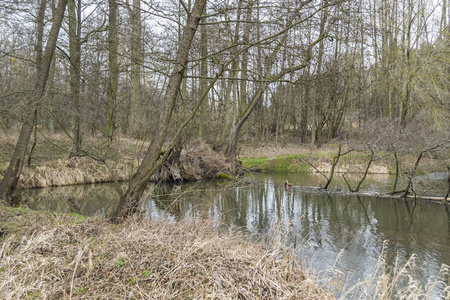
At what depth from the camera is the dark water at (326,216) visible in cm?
584

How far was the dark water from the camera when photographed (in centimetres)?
584

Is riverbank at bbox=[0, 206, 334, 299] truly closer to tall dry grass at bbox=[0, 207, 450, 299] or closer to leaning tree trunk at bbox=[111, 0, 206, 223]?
tall dry grass at bbox=[0, 207, 450, 299]

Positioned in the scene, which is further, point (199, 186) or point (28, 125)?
point (199, 186)

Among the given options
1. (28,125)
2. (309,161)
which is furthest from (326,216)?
(309,161)

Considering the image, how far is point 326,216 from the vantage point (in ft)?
29.7

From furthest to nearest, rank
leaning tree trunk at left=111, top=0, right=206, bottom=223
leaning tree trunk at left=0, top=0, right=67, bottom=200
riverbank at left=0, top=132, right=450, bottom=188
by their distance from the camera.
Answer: riverbank at left=0, top=132, right=450, bottom=188, leaning tree trunk at left=0, top=0, right=67, bottom=200, leaning tree trunk at left=111, top=0, right=206, bottom=223

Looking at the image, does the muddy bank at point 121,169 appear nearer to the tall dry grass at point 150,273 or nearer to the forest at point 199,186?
the forest at point 199,186

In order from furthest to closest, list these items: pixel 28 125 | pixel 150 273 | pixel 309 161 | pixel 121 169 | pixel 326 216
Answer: pixel 309 161 < pixel 121 169 < pixel 326 216 < pixel 28 125 < pixel 150 273

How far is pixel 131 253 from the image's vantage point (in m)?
3.45

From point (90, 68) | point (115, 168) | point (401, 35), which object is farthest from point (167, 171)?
point (401, 35)

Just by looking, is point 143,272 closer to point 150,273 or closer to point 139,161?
point 150,273

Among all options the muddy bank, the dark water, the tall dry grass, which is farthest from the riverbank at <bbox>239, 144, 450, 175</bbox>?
the tall dry grass

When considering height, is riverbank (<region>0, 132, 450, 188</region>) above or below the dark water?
above

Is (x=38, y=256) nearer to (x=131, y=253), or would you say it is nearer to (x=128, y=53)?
(x=131, y=253)
